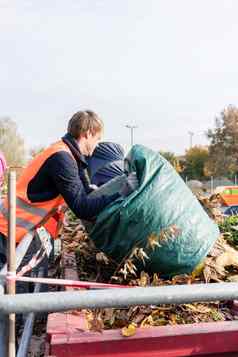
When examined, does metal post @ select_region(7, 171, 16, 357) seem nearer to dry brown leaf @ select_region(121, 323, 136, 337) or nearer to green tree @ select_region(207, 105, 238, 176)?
dry brown leaf @ select_region(121, 323, 136, 337)

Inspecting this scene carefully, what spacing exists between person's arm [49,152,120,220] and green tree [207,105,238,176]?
3950 centimetres

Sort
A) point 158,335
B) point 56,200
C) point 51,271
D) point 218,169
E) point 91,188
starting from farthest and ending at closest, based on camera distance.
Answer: point 218,169
point 51,271
point 91,188
point 56,200
point 158,335

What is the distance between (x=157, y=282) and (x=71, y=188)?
0.72 meters

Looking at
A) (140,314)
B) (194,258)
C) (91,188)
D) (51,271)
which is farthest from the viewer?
(51,271)

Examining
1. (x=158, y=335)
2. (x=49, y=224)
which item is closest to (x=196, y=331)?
(x=158, y=335)

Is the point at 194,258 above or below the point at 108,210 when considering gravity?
below

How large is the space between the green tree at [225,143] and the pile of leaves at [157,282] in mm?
39341

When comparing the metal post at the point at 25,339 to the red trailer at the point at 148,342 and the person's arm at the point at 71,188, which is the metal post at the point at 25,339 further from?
the person's arm at the point at 71,188

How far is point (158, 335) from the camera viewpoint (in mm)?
1800

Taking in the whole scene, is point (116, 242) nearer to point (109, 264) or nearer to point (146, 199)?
point (146, 199)

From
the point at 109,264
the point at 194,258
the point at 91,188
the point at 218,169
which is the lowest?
the point at 218,169

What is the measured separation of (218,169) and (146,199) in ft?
136

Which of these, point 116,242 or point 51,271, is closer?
point 116,242

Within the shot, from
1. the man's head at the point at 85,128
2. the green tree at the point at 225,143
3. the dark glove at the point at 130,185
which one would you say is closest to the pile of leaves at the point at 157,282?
the dark glove at the point at 130,185
